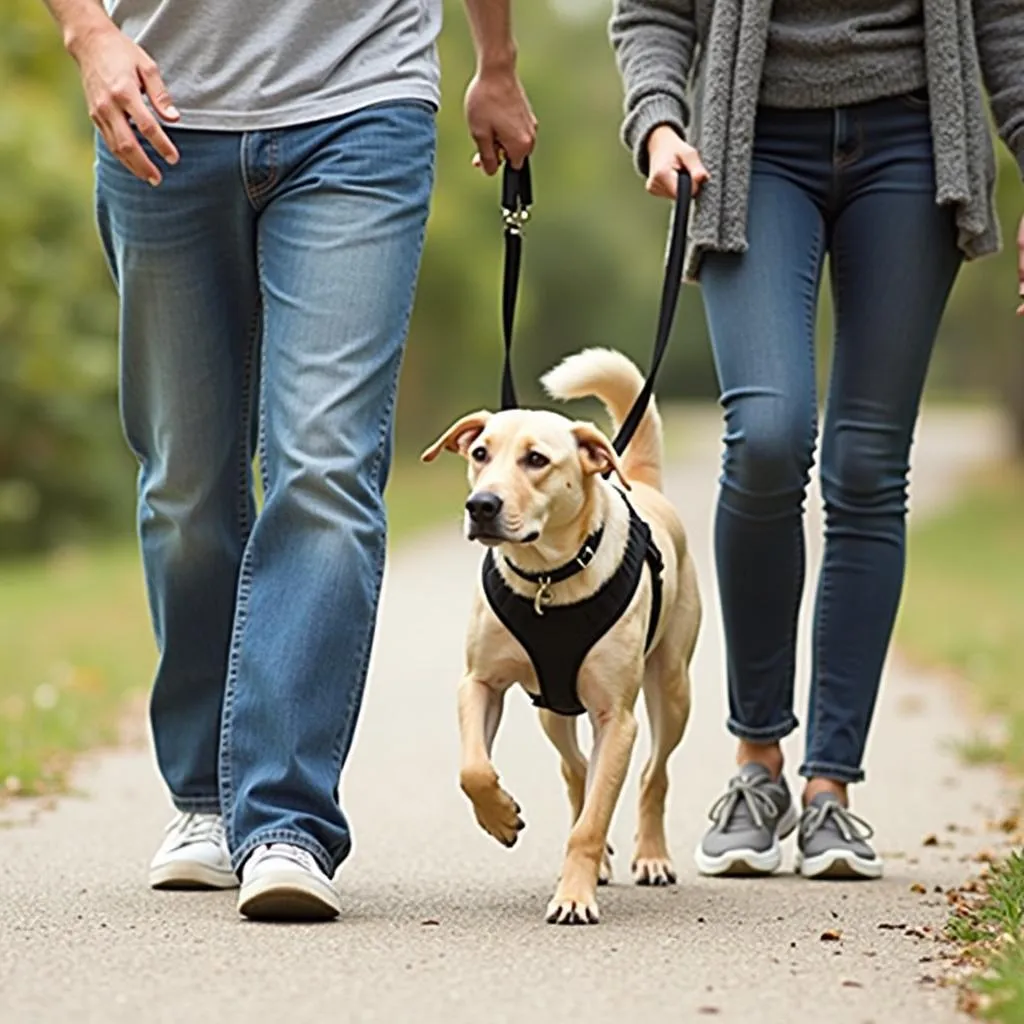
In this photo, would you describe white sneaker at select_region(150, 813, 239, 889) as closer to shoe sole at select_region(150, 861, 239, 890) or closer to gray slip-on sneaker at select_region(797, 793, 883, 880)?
shoe sole at select_region(150, 861, 239, 890)

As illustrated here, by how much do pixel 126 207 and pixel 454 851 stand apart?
68.4 inches

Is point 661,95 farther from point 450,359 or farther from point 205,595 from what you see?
point 450,359

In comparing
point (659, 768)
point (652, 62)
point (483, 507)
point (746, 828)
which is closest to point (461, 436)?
point (483, 507)

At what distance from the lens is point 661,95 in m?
5.14

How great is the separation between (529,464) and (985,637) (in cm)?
787

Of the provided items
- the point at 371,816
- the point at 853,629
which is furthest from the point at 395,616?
the point at 853,629

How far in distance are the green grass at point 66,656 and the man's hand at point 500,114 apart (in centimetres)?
247

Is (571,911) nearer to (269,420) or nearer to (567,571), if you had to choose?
(567,571)

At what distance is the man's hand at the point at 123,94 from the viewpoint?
4.30m

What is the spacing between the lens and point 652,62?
5199 mm

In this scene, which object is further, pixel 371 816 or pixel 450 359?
pixel 450 359

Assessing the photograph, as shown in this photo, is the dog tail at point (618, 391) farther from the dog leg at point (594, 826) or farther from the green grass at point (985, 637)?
the green grass at point (985, 637)

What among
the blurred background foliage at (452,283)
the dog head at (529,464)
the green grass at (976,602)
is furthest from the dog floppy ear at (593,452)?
the blurred background foliage at (452,283)

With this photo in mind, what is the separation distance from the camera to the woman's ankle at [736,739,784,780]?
5301 millimetres
